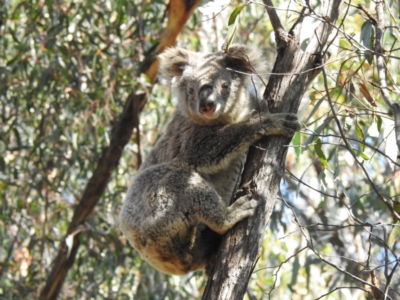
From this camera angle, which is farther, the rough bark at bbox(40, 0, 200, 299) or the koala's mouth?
the rough bark at bbox(40, 0, 200, 299)

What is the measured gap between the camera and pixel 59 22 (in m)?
5.81

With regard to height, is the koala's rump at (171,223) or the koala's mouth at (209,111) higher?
the koala's mouth at (209,111)

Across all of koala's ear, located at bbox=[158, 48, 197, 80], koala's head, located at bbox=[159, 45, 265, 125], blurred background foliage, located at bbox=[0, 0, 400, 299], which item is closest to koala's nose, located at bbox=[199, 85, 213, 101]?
koala's head, located at bbox=[159, 45, 265, 125]

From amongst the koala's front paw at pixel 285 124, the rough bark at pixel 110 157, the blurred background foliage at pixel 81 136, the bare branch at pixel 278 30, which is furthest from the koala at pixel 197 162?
the rough bark at pixel 110 157

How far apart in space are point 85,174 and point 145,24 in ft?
4.91

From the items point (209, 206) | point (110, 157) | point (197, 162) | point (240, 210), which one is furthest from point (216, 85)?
point (110, 157)

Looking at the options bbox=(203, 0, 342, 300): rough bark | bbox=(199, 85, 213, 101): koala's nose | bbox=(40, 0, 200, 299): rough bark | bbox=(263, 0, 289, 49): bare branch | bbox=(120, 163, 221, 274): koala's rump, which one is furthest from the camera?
bbox=(40, 0, 200, 299): rough bark

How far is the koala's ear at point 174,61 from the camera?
425 cm

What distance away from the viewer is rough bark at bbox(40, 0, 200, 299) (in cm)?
581

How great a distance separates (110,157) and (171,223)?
2470 mm

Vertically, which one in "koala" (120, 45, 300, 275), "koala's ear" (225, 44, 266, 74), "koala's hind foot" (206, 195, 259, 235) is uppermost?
"koala's ear" (225, 44, 266, 74)

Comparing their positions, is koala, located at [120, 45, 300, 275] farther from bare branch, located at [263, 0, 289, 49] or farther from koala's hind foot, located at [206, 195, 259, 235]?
bare branch, located at [263, 0, 289, 49]

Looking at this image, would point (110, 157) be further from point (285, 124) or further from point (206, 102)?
point (285, 124)

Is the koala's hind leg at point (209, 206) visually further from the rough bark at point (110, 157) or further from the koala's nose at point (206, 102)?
the rough bark at point (110, 157)
